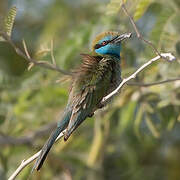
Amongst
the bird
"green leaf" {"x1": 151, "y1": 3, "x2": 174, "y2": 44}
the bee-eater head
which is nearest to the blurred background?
"green leaf" {"x1": 151, "y1": 3, "x2": 174, "y2": 44}

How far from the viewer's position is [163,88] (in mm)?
4574

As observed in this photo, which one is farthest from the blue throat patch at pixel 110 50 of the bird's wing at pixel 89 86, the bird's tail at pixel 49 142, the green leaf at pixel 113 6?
→ the bird's tail at pixel 49 142

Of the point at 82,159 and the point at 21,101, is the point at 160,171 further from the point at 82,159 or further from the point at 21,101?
the point at 21,101

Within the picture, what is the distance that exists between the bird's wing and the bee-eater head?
24cm

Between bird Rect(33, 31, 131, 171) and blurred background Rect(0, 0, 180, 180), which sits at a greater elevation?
bird Rect(33, 31, 131, 171)

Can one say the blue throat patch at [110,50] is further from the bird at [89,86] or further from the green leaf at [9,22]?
the green leaf at [9,22]

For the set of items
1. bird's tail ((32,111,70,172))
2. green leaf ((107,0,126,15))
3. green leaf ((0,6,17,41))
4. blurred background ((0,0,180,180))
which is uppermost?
green leaf ((0,6,17,41))

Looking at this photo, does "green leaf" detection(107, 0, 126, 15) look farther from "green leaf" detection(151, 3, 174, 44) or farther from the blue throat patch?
"green leaf" detection(151, 3, 174, 44)

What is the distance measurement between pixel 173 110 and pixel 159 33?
595 mm

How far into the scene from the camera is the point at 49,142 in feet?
11.4

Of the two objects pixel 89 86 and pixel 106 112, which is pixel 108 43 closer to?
pixel 89 86

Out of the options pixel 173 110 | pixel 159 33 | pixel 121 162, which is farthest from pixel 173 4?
pixel 121 162

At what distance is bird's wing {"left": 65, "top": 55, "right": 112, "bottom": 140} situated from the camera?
12.3ft

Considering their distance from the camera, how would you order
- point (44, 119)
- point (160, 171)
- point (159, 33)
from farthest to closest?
point (160, 171) < point (44, 119) < point (159, 33)
